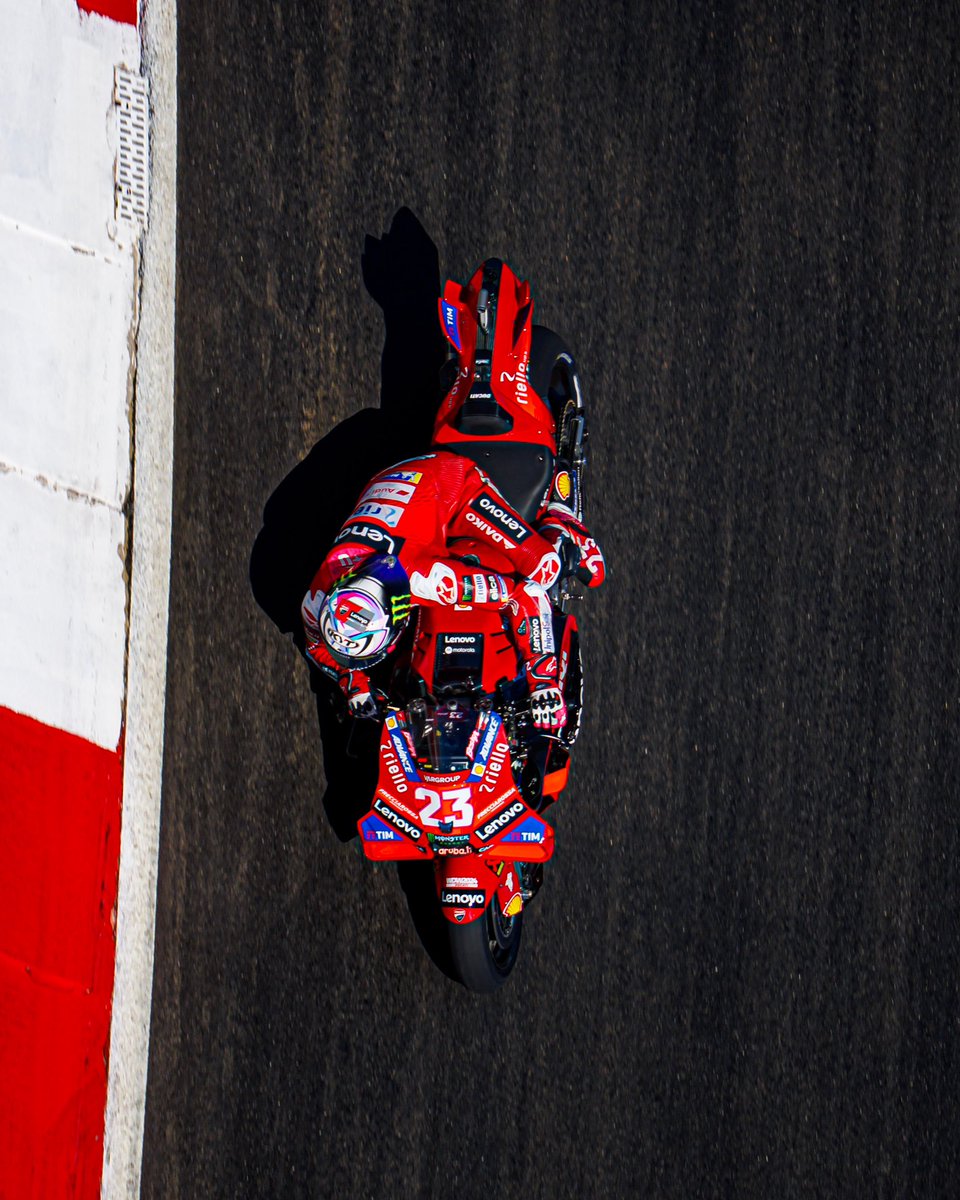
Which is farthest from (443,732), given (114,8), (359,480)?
(114,8)

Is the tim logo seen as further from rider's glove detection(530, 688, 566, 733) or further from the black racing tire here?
the black racing tire

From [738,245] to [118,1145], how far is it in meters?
6.14

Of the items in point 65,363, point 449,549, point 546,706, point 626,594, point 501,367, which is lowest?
point 546,706

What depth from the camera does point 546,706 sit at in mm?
5938

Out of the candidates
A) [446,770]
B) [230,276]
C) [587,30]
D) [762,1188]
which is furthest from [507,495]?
[762,1188]

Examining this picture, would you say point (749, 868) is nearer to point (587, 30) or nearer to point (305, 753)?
point (305, 753)

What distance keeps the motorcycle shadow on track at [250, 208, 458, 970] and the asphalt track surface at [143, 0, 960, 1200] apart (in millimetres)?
23

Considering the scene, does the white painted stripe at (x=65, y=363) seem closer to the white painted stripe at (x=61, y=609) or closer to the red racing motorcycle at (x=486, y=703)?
the white painted stripe at (x=61, y=609)

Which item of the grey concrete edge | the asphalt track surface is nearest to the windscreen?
the asphalt track surface

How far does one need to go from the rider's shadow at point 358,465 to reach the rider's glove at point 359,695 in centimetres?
59

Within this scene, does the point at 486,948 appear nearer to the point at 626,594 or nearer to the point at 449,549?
the point at 449,549

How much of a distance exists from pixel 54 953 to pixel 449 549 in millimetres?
2539

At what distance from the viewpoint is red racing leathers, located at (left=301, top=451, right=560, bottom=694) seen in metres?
5.51

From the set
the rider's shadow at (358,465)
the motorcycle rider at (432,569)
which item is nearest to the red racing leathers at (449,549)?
the motorcycle rider at (432,569)
